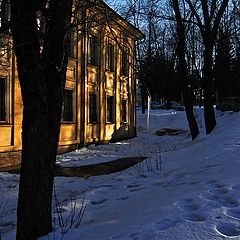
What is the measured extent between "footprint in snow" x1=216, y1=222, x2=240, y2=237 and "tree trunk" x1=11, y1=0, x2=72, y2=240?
1.95 meters

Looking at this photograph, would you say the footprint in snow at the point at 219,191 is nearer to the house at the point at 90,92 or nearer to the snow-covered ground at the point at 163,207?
the snow-covered ground at the point at 163,207

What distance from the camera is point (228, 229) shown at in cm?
388

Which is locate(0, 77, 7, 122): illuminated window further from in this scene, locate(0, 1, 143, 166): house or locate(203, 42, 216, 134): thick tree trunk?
locate(203, 42, 216, 134): thick tree trunk

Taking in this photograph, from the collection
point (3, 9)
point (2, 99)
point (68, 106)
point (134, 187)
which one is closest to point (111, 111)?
point (68, 106)

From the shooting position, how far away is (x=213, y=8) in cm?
1709

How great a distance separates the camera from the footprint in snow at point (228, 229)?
378 cm

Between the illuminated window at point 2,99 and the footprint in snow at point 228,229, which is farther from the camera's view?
the illuminated window at point 2,99

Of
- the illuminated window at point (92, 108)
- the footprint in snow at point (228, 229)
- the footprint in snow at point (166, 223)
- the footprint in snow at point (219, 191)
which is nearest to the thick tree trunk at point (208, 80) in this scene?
the illuminated window at point (92, 108)

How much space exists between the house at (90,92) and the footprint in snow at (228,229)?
83.4 inches

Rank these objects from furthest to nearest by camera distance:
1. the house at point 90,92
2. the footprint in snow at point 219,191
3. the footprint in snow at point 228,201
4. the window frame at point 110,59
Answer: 1. the window frame at point 110,59
2. the house at point 90,92
3. the footprint in snow at point 219,191
4. the footprint in snow at point 228,201

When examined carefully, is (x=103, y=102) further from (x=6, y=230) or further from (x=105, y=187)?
(x=6, y=230)

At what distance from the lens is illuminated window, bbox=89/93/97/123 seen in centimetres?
2119

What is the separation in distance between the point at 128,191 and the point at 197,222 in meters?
3.49

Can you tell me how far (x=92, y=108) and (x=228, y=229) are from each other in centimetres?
1782
